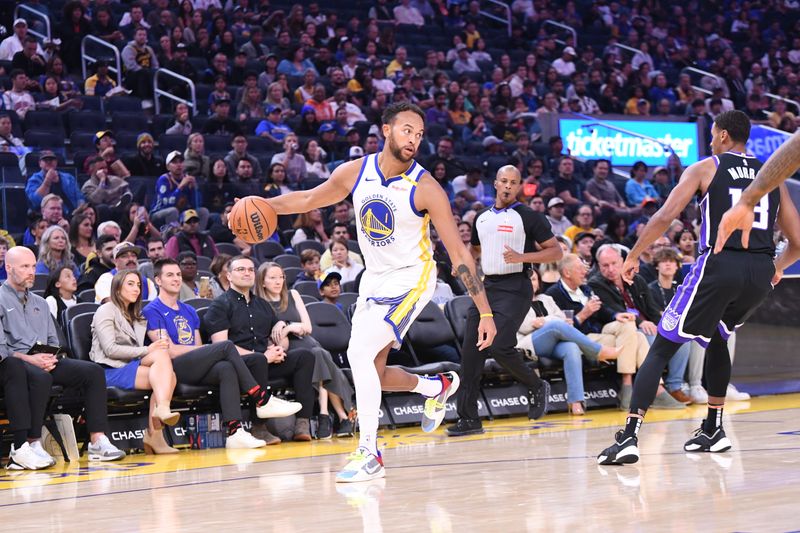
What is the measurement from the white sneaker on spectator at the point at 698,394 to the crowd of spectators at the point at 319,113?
0.28 metres

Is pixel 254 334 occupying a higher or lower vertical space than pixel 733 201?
lower

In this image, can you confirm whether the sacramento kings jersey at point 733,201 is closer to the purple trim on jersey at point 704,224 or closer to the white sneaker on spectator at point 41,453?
the purple trim on jersey at point 704,224

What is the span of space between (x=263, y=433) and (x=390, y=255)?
10.8 ft

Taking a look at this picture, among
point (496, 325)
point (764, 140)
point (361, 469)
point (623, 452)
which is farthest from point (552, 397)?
point (764, 140)

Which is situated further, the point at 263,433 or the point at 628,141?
the point at 628,141

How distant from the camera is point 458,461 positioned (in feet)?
23.5

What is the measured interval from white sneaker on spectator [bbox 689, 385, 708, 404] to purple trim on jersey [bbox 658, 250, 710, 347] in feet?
15.2

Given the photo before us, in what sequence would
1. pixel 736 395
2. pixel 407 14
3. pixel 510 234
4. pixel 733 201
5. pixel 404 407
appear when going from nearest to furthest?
pixel 733 201
pixel 510 234
pixel 404 407
pixel 736 395
pixel 407 14

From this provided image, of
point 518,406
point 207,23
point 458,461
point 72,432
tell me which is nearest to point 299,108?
point 207,23

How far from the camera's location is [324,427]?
926cm

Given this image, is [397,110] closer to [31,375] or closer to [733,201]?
[733,201]

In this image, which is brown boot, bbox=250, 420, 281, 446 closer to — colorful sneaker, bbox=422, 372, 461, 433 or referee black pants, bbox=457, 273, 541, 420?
referee black pants, bbox=457, 273, 541, 420

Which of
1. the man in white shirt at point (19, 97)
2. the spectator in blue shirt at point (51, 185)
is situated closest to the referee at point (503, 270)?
the spectator in blue shirt at point (51, 185)

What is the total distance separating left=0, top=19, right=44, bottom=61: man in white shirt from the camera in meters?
15.1
